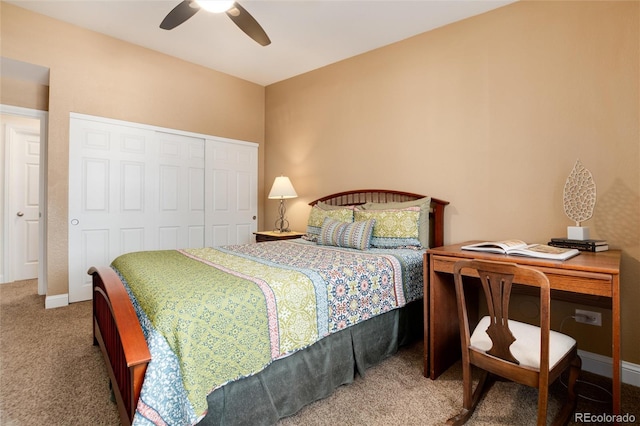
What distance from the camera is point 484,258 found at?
1.77 meters

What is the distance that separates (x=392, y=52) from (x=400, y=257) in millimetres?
2241

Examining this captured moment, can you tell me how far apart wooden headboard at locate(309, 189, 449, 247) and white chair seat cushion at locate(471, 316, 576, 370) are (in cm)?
133

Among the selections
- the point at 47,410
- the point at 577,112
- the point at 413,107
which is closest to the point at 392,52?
the point at 413,107

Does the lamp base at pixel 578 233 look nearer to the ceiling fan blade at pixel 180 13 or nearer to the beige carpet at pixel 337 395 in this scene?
the beige carpet at pixel 337 395

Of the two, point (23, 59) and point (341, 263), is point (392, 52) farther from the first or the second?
point (23, 59)

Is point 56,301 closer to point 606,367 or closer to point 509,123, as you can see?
point 509,123

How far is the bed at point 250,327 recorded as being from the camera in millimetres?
1189

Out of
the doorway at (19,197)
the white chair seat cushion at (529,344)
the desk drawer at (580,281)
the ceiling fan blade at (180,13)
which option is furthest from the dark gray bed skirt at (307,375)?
the doorway at (19,197)

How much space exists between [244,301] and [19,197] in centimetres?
509

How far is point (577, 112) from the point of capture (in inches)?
89.6

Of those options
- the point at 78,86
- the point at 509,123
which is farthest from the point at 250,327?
the point at 78,86

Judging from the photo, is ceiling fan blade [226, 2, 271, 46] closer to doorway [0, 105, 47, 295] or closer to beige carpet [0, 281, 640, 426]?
beige carpet [0, 281, 640, 426]

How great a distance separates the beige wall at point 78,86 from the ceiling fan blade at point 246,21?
193 cm

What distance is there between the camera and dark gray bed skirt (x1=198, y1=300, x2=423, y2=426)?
4.70ft
